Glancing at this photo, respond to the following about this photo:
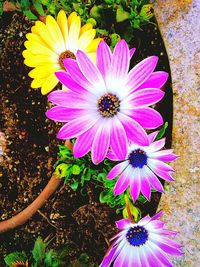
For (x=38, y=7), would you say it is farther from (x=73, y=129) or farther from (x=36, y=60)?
(x=73, y=129)

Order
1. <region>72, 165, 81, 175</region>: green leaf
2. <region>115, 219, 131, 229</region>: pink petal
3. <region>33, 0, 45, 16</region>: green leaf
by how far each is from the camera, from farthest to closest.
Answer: <region>33, 0, 45, 16</region>: green leaf < <region>72, 165, 81, 175</region>: green leaf < <region>115, 219, 131, 229</region>: pink petal

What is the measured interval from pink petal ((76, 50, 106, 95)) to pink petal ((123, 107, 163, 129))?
10cm

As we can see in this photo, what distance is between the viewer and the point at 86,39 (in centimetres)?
119

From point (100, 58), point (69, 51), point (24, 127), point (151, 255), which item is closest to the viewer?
point (100, 58)

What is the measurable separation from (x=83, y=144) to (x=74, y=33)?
1.20 ft

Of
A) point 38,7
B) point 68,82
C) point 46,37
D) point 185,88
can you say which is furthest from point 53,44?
point 185,88

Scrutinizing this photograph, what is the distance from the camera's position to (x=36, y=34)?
3.94ft

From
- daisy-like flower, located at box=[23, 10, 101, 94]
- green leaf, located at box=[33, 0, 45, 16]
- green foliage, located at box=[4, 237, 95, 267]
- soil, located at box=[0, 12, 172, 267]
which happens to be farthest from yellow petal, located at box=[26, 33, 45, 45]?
green foliage, located at box=[4, 237, 95, 267]

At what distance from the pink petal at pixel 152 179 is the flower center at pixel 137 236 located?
10 centimetres

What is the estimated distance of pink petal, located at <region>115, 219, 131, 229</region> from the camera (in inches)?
40.8

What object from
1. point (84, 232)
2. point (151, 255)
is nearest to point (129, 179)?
point (151, 255)

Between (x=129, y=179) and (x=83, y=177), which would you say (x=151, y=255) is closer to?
(x=129, y=179)

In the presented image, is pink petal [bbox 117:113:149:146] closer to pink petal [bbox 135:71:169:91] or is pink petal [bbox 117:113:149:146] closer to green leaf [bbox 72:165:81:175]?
pink petal [bbox 135:71:169:91]

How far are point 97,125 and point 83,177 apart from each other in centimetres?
39
